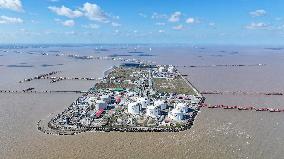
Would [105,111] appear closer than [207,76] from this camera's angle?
Yes

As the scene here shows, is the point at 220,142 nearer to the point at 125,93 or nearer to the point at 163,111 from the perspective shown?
the point at 163,111

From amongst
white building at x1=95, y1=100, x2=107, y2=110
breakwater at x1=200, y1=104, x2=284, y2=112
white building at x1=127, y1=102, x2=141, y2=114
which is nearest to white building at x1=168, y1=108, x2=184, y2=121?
white building at x1=127, y1=102, x2=141, y2=114

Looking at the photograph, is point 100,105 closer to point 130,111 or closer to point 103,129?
point 130,111

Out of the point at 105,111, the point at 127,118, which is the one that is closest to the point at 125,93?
the point at 105,111

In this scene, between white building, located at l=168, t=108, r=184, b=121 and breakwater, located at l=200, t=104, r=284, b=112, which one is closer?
white building, located at l=168, t=108, r=184, b=121

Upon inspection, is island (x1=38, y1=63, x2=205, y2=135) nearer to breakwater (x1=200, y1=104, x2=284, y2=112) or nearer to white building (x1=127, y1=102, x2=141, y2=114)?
white building (x1=127, y1=102, x2=141, y2=114)

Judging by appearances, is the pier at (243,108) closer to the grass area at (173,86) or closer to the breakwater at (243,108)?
the breakwater at (243,108)

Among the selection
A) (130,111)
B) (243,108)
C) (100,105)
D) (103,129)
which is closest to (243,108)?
(243,108)

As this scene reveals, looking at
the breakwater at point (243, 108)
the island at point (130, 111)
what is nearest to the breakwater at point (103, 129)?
the island at point (130, 111)

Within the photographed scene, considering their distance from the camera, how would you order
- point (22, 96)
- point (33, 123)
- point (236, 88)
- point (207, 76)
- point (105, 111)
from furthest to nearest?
point (207, 76) < point (236, 88) < point (22, 96) < point (105, 111) < point (33, 123)
